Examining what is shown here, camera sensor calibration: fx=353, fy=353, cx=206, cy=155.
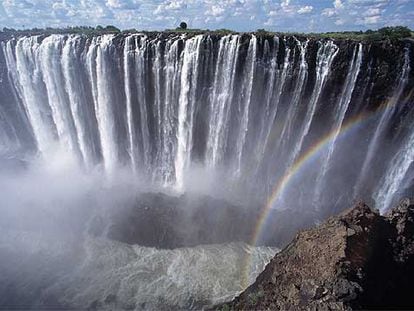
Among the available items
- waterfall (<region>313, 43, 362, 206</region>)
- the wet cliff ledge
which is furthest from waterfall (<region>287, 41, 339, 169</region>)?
the wet cliff ledge

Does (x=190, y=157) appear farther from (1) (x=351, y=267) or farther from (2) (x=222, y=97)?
(1) (x=351, y=267)

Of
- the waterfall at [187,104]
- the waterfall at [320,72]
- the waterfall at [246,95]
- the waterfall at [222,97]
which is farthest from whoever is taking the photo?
the waterfall at [187,104]

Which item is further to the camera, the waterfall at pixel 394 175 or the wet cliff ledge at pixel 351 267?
the waterfall at pixel 394 175

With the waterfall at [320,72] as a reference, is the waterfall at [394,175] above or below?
below

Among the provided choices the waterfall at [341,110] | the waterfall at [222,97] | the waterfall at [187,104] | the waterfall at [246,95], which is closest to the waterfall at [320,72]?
the waterfall at [341,110]

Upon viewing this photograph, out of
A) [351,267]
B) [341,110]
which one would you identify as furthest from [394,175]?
[351,267]

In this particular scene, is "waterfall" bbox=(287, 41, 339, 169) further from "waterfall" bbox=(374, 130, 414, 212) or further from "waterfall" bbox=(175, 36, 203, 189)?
"waterfall" bbox=(175, 36, 203, 189)

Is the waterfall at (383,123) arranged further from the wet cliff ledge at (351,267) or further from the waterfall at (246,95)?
the wet cliff ledge at (351,267)
